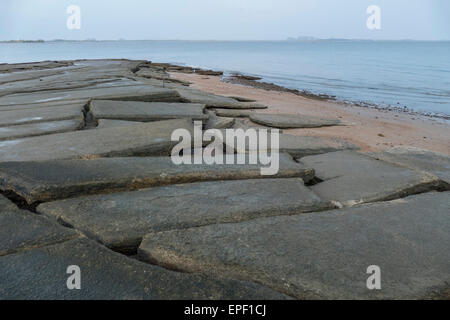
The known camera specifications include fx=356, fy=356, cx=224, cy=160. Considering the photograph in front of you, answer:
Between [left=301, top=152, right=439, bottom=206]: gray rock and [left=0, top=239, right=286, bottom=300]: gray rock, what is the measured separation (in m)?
0.89

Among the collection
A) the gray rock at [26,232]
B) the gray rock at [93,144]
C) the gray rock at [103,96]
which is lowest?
the gray rock at [26,232]

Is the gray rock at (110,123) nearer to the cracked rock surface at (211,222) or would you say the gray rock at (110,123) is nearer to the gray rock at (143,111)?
the gray rock at (143,111)

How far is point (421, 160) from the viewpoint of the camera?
2.41m

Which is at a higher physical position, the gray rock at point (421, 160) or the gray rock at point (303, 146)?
the gray rock at point (303, 146)

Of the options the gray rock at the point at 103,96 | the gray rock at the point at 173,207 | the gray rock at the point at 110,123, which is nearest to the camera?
the gray rock at the point at 173,207

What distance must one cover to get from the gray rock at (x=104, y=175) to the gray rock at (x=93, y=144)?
220 mm

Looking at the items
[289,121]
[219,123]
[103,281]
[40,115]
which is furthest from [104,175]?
[289,121]

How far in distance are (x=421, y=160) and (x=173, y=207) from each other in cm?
182

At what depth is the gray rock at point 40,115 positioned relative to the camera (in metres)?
2.93

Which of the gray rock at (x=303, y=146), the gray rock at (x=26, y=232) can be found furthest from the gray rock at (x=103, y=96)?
the gray rock at (x=26, y=232)

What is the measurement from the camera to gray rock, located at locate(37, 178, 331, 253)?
1.31 m

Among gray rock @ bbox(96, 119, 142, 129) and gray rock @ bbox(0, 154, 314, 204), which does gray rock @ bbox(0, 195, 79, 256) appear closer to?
gray rock @ bbox(0, 154, 314, 204)

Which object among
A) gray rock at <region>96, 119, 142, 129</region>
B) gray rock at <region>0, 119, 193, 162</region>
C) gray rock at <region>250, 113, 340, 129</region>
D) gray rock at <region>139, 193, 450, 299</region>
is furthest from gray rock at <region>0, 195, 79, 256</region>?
gray rock at <region>250, 113, 340, 129</region>

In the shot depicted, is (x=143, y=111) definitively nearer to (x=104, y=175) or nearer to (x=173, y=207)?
(x=104, y=175)
